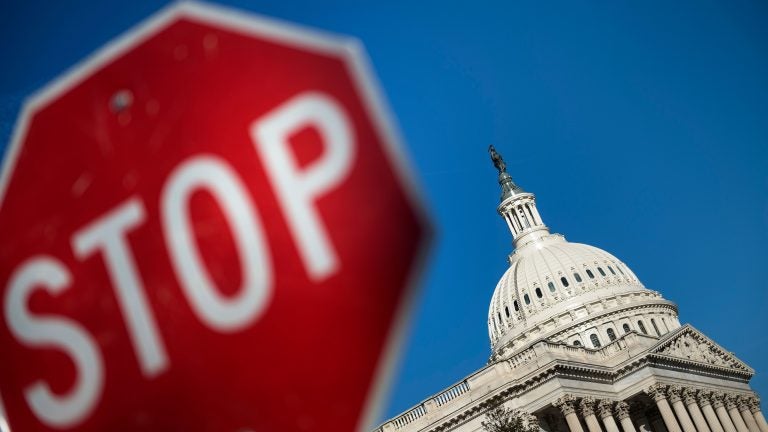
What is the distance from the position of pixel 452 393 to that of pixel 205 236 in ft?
152

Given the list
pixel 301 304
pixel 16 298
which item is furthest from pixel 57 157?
pixel 301 304

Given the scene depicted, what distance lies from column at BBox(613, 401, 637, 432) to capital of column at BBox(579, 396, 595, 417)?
Result: 3545 mm

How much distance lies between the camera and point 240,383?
238cm

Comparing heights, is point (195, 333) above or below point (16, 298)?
below

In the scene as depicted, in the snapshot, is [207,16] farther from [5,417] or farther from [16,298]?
[5,417]

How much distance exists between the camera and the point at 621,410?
177 ft

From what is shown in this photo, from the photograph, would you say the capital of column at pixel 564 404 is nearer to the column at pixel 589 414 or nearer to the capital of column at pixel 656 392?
the column at pixel 589 414

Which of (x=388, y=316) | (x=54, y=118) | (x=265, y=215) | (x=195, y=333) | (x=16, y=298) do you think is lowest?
(x=388, y=316)

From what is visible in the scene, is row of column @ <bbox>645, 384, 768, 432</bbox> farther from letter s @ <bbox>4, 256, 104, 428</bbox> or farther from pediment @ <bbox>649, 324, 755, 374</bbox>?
letter s @ <bbox>4, 256, 104, 428</bbox>

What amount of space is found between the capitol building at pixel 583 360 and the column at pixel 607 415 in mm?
72

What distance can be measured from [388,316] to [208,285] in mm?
556

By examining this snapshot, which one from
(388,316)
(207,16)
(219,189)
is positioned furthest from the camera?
(207,16)

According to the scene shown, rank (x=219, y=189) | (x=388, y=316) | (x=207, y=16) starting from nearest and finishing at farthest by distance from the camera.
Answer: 1. (x=388, y=316)
2. (x=219, y=189)
3. (x=207, y=16)

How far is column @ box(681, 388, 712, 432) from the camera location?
5966 cm
